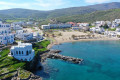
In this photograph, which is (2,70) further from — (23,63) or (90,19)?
(90,19)

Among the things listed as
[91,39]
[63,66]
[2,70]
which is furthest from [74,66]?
[91,39]

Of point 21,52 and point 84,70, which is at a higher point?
point 21,52

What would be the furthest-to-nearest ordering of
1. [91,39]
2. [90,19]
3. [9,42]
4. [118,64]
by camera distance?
1. [90,19]
2. [91,39]
3. [9,42]
4. [118,64]

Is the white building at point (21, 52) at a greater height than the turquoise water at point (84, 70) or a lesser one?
greater

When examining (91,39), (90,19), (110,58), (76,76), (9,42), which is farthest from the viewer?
(90,19)

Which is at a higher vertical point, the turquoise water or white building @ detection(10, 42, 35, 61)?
white building @ detection(10, 42, 35, 61)

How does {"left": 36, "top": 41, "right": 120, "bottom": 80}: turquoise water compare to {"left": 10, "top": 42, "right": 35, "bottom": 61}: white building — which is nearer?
{"left": 36, "top": 41, "right": 120, "bottom": 80}: turquoise water

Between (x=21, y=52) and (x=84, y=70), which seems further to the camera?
(x=84, y=70)

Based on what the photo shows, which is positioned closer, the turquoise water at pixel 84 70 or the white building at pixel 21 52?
the turquoise water at pixel 84 70

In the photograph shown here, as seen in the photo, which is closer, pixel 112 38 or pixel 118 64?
pixel 118 64

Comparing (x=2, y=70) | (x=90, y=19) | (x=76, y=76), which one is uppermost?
(x=90, y=19)

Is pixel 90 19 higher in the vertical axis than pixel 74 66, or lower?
higher
